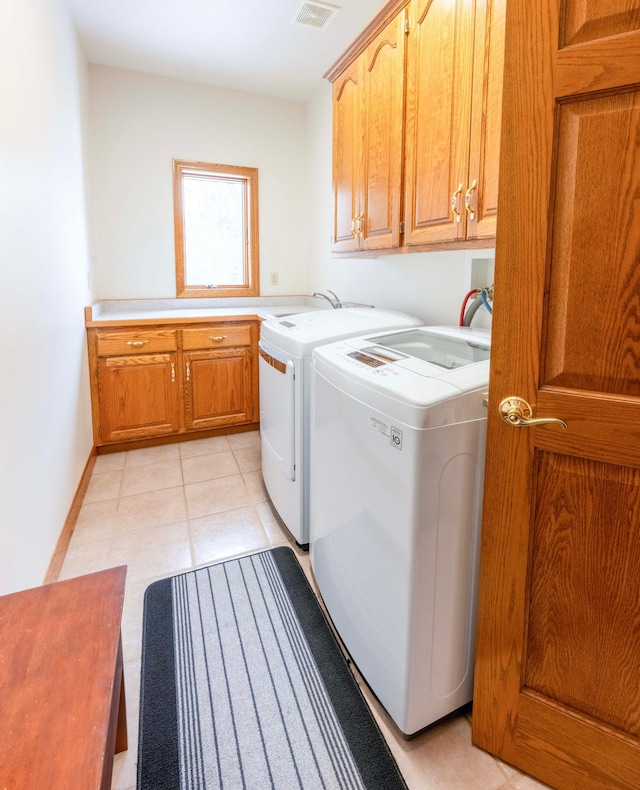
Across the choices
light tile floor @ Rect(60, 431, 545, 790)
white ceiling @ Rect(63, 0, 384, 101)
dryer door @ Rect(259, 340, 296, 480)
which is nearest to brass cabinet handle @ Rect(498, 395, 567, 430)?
light tile floor @ Rect(60, 431, 545, 790)

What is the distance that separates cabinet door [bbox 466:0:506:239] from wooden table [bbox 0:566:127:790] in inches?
55.9

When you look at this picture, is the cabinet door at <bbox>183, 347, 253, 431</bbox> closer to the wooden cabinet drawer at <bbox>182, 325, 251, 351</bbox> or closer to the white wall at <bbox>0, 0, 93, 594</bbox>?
the wooden cabinet drawer at <bbox>182, 325, 251, 351</bbox>

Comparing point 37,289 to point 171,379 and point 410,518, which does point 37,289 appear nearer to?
point 171,379

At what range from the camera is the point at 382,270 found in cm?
280

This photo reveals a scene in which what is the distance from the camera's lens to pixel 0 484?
1328 mm

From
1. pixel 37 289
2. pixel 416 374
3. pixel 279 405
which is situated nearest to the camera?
pixel 416 374

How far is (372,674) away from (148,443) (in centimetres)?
240

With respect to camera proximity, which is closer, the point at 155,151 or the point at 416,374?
the point at 416,374

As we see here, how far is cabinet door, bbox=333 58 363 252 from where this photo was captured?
2.14 metres

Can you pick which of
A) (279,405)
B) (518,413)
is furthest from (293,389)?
(518,413)

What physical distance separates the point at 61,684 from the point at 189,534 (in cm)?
138

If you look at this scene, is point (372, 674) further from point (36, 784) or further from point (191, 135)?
point (191, 135)

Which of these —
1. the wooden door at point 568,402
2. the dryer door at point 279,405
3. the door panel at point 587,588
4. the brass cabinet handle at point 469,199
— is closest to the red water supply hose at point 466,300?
the brass cabinet handle at point 469,199

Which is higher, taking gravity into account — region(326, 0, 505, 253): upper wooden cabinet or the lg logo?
region(326, 0, 505, 253): upper wooden cabinet
